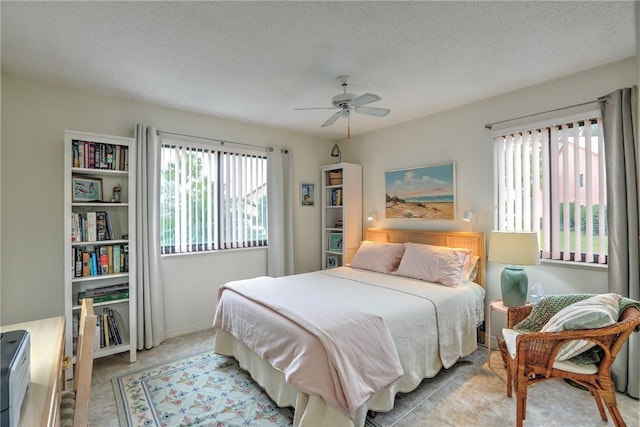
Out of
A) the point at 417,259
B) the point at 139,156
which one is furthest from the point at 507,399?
the point at 139,156

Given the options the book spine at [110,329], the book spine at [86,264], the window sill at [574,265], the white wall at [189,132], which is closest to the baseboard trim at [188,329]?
the white wall at [189,132]

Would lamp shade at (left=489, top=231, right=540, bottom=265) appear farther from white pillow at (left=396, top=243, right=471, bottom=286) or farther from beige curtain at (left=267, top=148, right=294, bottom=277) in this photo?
beige curtain at (left=267, top=148, right=294, bottom=277)

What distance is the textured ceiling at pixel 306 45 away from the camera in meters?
1.78

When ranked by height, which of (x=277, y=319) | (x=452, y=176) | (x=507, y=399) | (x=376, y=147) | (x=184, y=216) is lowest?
(x=507, y=399)

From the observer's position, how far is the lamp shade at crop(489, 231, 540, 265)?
8.27 feet

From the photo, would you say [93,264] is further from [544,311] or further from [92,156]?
[544,311]

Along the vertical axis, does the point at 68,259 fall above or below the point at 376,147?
below

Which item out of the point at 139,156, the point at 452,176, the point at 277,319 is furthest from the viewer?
the point at 452,176

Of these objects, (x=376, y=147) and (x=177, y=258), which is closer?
(x=177, y=258)

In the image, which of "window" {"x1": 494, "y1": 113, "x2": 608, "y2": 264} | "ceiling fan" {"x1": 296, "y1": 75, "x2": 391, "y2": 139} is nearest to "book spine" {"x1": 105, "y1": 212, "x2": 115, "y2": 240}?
"ceiling fan" {"x1": 296, "y1": 75, "x2": 391, "y2": 139}

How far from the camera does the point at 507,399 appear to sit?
7.23 ft

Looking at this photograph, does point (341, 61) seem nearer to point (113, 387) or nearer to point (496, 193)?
point (496, 193)

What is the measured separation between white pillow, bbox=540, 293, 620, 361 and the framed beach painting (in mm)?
1701

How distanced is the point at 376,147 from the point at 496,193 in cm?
176
